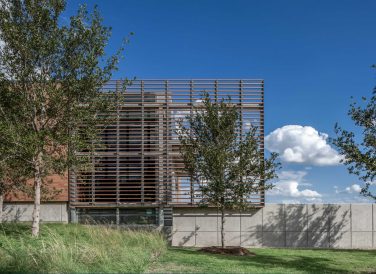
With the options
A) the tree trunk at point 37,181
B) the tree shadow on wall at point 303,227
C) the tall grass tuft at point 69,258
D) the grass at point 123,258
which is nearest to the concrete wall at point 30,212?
the grass at point 123,258

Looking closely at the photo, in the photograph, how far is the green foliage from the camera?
1973 cm

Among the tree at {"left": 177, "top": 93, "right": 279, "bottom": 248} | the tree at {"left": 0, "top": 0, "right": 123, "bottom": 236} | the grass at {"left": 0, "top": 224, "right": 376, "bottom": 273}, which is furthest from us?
the tree at {"left": 177, "top": 93, "right": 279, "bottom": 248}

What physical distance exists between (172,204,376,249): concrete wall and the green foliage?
12.7 ft

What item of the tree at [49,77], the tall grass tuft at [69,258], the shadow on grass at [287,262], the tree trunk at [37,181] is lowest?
the shadow on grass at [287,262]

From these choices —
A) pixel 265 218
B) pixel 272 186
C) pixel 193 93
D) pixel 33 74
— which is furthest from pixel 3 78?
pixel 265 218

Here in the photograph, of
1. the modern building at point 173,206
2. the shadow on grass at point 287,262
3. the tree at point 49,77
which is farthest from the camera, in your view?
the modern building at point 173,206

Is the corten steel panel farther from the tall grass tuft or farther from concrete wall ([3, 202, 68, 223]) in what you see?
the tall grass tuft

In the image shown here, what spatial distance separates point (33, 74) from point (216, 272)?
10.3m

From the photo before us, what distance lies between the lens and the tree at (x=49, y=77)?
674 inches

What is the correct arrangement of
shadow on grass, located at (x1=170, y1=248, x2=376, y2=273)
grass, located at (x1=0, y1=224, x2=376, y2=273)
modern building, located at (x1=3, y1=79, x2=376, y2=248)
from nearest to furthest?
grass, located at (x1=0, y1=224, x2=376, y2=273)
shadow on grass, located at (x1=170, y1=248, x2=376, y2=273)
modern building, located at (x1=3, y1=79, x2=376, y2=248)

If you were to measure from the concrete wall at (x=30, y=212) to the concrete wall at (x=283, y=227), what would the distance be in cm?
599

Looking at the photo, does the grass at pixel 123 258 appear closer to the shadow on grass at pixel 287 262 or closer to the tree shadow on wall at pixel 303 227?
the shadow on grass at pixel 287 262

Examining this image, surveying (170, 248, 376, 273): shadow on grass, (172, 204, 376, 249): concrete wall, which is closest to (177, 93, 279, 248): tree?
(170, 248, 376, 273): shadow on grass

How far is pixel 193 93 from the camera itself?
24.3 metres
